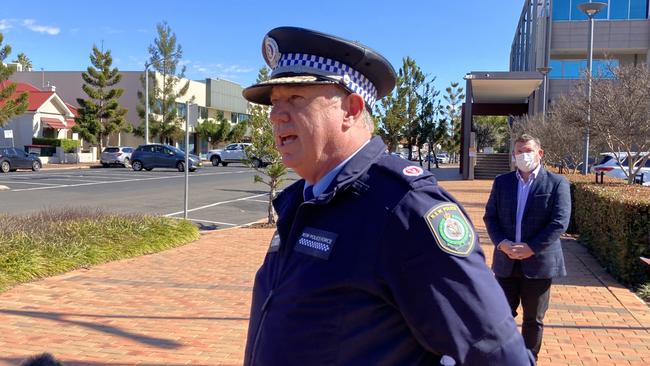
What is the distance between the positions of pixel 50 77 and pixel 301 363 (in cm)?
5953

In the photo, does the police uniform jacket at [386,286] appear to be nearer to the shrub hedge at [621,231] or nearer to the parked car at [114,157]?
the shrub hedge at [621,231]

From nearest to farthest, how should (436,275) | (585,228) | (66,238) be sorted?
(436,275) → (66,238) → (585,228)

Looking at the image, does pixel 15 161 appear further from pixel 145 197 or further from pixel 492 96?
pixel 492 96

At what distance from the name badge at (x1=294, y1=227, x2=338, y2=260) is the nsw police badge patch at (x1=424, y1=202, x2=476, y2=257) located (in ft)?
0.77

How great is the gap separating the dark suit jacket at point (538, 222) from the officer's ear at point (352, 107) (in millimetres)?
2733

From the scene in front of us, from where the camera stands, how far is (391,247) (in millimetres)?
1324

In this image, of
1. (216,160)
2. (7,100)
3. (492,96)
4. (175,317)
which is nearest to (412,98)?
(492,96)

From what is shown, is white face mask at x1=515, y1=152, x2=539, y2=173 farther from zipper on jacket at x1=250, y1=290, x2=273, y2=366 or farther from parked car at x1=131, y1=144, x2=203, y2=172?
parked car at x1=131, y1=144, x2=203, y2=172

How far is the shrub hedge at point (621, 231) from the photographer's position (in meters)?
7.04

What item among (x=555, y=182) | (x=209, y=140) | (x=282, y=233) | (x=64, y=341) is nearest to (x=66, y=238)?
(x=64, y=341)

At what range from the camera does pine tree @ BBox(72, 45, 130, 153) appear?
41.3 meters

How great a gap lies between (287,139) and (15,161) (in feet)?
108

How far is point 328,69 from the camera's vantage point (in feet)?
5.32

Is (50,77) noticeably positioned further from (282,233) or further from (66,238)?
(282,233)
